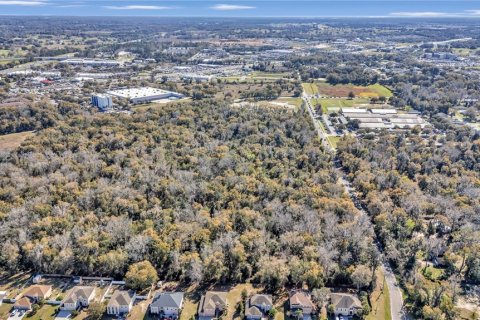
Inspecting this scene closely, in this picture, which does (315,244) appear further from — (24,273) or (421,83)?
(421,83)

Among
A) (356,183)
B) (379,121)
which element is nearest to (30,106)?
(356,183)

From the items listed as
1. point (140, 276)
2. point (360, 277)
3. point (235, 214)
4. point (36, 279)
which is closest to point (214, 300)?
point (140, 276)

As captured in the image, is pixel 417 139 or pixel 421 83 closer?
pixel 417 139

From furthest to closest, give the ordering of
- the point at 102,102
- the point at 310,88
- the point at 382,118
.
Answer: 1. the point at 310,88
2. the point at 102,102
3. the point at 382,118

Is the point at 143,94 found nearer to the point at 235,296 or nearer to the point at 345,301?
the point at 235,296

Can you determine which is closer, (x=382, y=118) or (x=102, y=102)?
(x=382, y=118)

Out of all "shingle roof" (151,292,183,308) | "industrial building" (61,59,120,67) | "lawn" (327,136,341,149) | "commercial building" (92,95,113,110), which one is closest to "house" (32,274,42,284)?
"shingle roof" (151,292,183,308)
